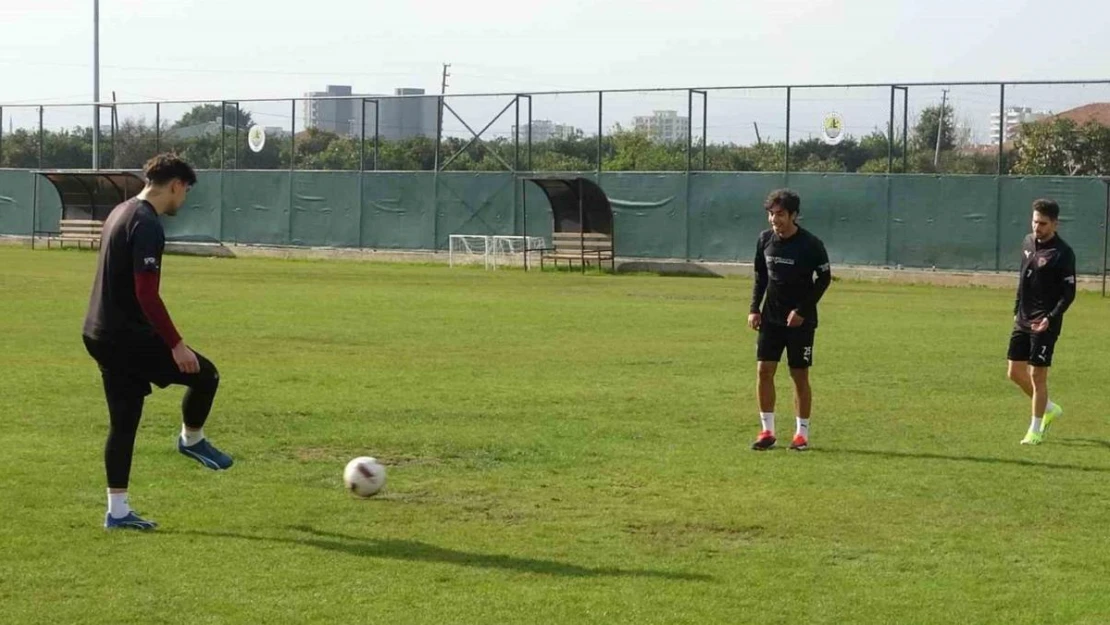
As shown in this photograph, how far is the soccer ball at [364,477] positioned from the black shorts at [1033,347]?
5451 mm

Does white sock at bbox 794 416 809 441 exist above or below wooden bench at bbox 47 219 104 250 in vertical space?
below

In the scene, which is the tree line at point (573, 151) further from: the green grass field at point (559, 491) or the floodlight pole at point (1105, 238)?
the green grass field at point (559, 491)

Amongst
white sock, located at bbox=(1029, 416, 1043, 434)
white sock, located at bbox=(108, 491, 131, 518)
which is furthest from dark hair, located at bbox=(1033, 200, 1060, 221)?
white sock, located at bbox=(108, 491, 131, 518)

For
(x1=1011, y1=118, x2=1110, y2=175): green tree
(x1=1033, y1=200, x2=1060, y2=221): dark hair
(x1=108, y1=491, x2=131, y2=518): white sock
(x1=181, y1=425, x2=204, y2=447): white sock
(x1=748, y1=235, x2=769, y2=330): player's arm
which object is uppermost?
(x1=1011, y1=118, x2=1110, y2=175): green tree

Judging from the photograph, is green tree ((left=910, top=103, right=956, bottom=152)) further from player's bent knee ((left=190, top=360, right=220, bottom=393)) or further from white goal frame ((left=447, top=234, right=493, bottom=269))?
player's bent knee ((left=190, top=360, right=220, bottom=393))

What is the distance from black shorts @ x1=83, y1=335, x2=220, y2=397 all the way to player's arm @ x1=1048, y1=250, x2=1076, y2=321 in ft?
21.9

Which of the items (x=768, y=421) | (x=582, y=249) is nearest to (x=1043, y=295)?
(x=768, y=421)

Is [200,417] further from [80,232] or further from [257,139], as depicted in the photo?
[80,232]

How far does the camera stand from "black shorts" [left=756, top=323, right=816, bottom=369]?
11.5 m

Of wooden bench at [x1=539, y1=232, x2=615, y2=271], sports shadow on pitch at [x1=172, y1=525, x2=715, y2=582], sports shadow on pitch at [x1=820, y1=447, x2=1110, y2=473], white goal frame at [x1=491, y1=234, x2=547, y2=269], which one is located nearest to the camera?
Result: sports shadow on pitch at [x1=172, y1=525, x2=715, y2=582]

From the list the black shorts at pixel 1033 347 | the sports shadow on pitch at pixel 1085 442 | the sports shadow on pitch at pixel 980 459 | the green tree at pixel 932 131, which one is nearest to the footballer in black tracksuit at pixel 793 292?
the sports shadow on pitch at pixel 980 459

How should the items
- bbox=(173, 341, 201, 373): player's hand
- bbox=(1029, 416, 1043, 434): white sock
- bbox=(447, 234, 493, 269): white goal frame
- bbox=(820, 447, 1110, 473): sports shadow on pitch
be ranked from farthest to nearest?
bbox=(447, 234, 493, 269): white goal frame, bbox=(1029, 416, 1043, 434): white sock, bbox=(820, 447, 1110, 473): sports shadow on pitch, bbox=(173, 341, 201, 373): player's hand

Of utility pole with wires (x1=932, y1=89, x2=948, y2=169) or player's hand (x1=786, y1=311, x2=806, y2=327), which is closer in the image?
player's hand (x1=786, y1=311, x2=806, y2=327)

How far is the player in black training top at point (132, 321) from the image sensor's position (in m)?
8.13
